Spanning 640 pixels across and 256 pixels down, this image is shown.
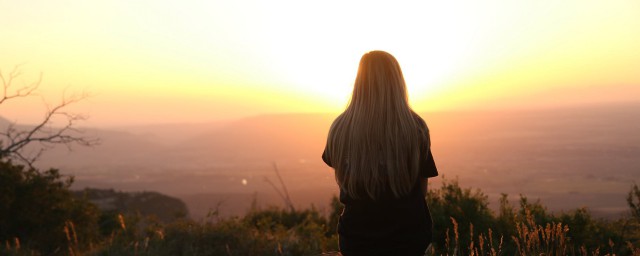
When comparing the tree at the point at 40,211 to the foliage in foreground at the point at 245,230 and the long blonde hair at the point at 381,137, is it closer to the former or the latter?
the foliage in foreground at the point at 245,230

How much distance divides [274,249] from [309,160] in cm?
10816

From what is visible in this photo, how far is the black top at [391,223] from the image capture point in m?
3.22

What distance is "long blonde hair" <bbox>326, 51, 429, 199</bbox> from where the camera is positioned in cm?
317

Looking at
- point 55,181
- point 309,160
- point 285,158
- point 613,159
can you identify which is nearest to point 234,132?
point 285,158

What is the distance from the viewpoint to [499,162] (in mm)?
87062

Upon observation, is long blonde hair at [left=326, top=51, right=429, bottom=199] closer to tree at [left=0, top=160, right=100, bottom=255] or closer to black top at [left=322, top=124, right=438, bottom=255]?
black top at [left=322, top=124, right=438, bottom=255]

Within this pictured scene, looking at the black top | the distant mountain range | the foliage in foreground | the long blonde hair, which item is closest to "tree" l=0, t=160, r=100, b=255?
the foliage in foreground

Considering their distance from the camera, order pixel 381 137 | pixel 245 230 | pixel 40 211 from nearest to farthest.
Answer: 1. pixel 381 137
2. pixel 245 230
3. pixel 40 211

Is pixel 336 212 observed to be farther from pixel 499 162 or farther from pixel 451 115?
pixel 451 115

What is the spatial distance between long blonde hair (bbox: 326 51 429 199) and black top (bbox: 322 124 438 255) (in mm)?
67

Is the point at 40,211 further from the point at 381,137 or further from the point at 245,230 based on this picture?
the point at 381,137

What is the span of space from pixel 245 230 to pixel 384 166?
5.53 meters

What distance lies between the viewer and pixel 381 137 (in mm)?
3166

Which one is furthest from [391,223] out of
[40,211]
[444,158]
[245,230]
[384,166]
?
[444,158]
